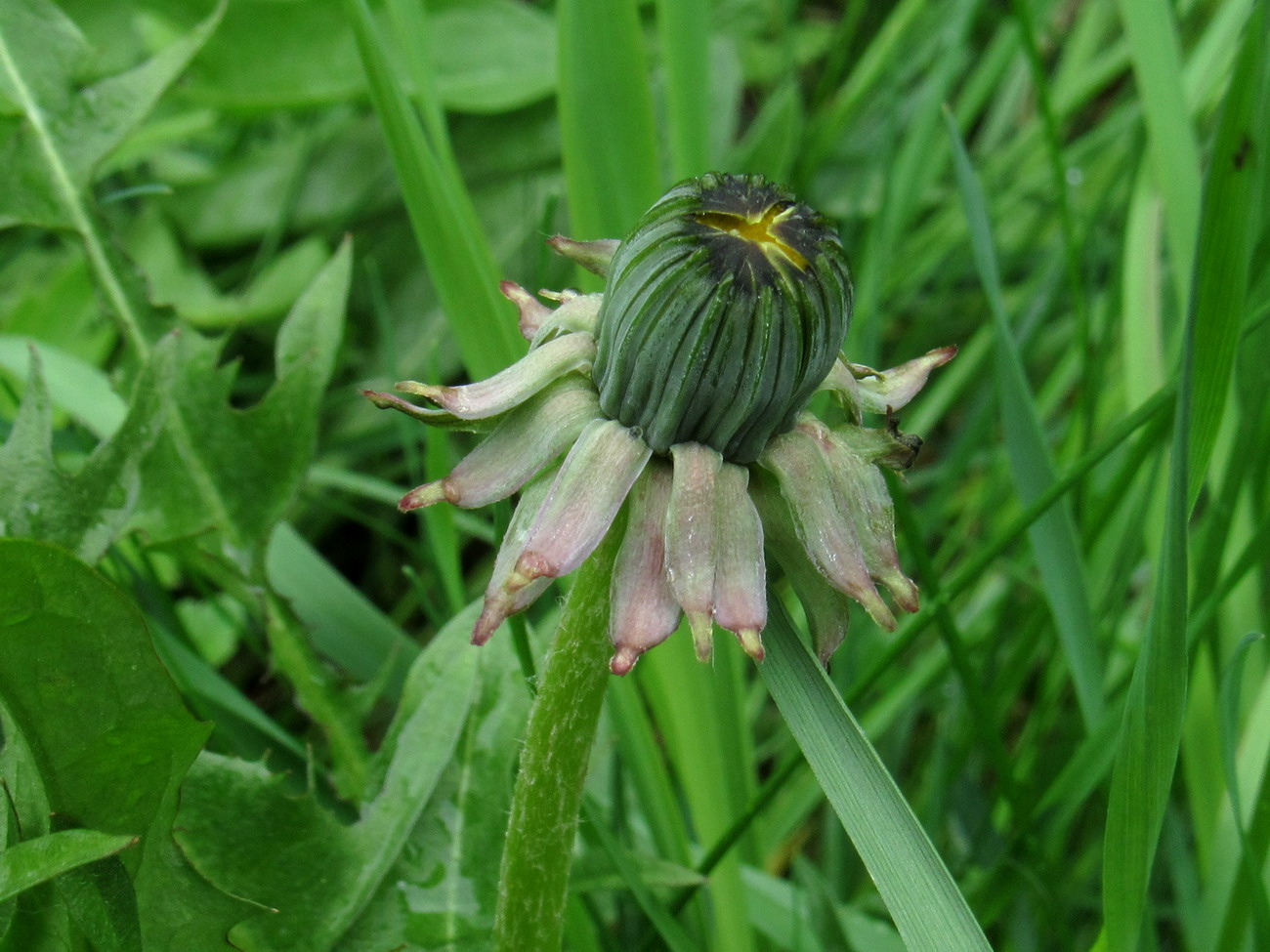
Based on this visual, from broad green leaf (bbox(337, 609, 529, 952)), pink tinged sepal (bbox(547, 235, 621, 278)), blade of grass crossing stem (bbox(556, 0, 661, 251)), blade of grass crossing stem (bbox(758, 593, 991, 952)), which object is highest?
blade of grass crossing stem (bbox(556, 0, 661, 251))

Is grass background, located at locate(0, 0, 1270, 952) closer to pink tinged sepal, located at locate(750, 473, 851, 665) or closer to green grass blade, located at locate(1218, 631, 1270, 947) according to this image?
green grass blade, located at locate(1218, 631, 1270, 947)

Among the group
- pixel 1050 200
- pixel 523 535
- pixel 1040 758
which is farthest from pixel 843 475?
pixel 1050 200

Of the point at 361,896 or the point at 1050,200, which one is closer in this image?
the point at 361,896

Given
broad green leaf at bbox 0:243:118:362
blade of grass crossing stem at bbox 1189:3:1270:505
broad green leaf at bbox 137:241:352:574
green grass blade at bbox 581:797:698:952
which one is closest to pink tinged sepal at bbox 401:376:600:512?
green grass blade at bbox 581:797:698:952

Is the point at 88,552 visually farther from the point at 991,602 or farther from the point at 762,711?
the point at 991,602

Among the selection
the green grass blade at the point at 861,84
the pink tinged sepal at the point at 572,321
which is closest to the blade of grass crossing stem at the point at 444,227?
the pink tinged sepal at the point at 572,321

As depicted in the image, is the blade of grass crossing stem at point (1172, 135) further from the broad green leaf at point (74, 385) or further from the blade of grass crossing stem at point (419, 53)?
the broad green leaf at point (74, 385)
